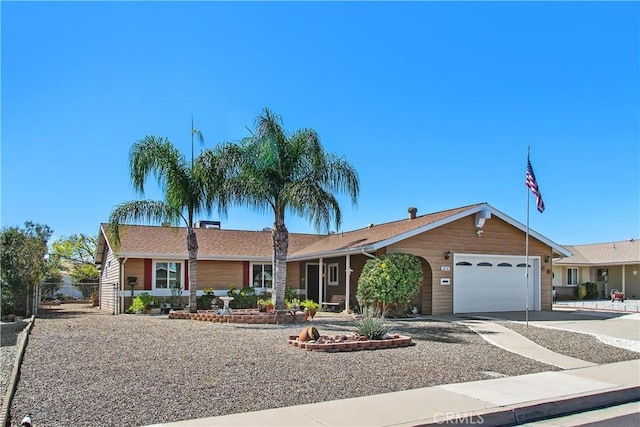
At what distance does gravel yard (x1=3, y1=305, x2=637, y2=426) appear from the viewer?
6.32 m

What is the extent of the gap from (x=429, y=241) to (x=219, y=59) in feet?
32.6

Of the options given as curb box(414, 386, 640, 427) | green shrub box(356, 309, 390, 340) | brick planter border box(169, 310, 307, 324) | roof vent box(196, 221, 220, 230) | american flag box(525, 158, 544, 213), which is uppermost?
american flag box(525, 158, 544, 213)

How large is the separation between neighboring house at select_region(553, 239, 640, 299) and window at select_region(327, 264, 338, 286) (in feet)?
55.5

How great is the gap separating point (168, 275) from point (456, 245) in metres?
12.6

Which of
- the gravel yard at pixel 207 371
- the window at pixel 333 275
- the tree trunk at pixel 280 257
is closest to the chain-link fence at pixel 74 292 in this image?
the window at pixel 333 275

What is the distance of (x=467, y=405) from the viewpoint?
6621 millimetres

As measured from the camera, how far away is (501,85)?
16203 millimetres

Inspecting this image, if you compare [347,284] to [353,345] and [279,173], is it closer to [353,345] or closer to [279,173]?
[279,173]

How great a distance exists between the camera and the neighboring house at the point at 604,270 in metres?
34.5

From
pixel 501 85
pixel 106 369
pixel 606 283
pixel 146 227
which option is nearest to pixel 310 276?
pixel 146 227

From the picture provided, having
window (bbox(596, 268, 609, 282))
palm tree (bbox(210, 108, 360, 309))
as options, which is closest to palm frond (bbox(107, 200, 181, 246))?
palm tree (bbox(210, 108, 360, 309))

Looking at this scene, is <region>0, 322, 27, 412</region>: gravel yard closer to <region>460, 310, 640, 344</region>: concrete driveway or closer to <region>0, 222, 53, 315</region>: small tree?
<region>0, 222, 53, 315</region>: small tree

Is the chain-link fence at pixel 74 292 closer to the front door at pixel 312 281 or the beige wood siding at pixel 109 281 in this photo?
the beige wood siding at pixel 109 281

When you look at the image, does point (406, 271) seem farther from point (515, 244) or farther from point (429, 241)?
point (515, 244)
